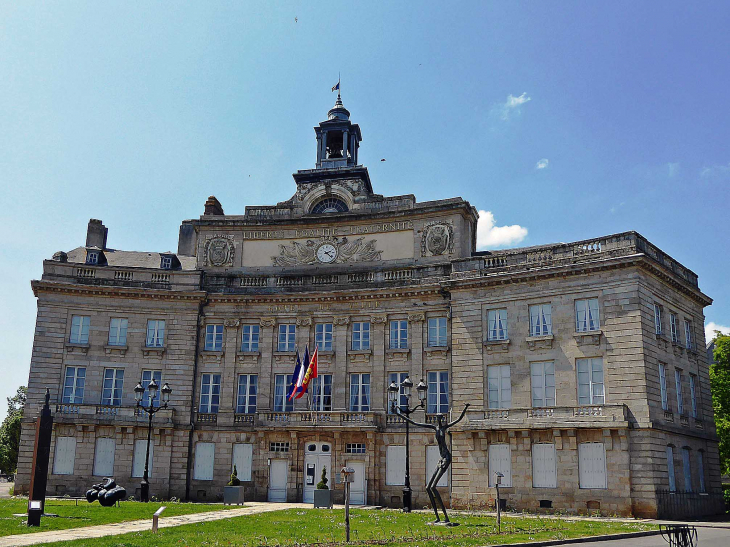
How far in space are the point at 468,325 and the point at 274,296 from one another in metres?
11.0

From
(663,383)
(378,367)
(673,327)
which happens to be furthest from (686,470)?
(378,367)

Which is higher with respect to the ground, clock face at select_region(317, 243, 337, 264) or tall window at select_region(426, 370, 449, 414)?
clock face at select_region(317, 243, 337, 264)

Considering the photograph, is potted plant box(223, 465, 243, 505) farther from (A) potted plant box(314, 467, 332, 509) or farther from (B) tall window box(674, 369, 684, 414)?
(B) tall window box(674, 369, 684, 414)

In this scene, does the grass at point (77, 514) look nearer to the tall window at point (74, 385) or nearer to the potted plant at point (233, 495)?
the potted plant at point (233, 495)

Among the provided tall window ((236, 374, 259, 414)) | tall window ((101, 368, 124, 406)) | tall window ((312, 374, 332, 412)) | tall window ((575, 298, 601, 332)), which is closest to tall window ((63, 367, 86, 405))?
tall window ((101, 368, 124, 406))

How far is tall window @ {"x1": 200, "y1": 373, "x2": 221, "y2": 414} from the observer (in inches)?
1547

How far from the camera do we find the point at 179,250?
1800 inches

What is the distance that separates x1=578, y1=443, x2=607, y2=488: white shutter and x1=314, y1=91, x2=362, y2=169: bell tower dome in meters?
22.6

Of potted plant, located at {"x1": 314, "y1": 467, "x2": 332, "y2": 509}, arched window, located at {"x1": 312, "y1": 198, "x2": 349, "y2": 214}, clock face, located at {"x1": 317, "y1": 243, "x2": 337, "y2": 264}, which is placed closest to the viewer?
potted plant, located at {"x1": 314, "y1": 467, "x2": 332, "y2": 509}

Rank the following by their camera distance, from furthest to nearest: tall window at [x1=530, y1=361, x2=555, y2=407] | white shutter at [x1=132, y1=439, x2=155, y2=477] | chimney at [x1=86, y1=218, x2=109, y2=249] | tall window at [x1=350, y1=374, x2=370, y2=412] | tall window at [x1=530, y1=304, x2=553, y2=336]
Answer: chimney at [x1=86, y1=218, x2=109, y2=249]
tall window at [x1=350, y1=374, x2=370, y2=412]
white shutter at [x1=132, y1=439, x2=155, y2=477]
tall window at [x1=530, y1=304, x2=553, y2=336]
tall window at [x1=530, y1=361, x2=555, y2=407]

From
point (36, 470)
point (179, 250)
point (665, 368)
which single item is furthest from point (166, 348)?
point (665, 368)

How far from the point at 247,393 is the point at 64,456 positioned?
32.2 feet

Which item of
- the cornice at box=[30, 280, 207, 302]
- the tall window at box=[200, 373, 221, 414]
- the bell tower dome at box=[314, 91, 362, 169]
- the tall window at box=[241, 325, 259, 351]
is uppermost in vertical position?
the bell tower dome at box=[314, 91, 362, 169]

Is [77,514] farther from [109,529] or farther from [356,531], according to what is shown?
[356,531]
